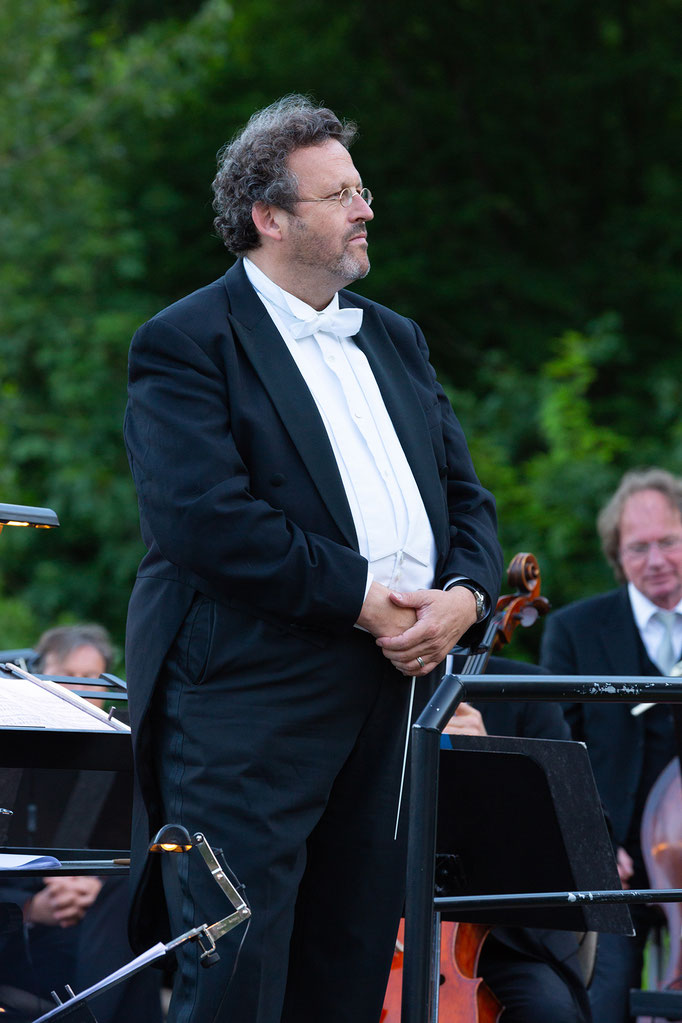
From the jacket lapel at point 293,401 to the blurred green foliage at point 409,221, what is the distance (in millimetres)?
5981

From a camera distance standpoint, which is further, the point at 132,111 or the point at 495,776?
the point at 132,111

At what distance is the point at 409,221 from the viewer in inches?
395

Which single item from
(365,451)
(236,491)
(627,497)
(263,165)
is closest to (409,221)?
(627,497)

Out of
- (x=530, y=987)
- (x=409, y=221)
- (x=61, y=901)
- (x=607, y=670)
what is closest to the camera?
(x=61, y=901)

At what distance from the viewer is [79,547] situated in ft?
30.7

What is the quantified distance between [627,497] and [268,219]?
281 cm

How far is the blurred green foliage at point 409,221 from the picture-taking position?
28.7ft

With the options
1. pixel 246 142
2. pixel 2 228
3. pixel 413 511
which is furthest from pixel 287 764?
pixel 2 228

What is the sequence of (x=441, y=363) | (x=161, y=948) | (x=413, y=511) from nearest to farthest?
1. (x=161, y=948)
2. (x=413, y=511)
3. (x=441, y=363)

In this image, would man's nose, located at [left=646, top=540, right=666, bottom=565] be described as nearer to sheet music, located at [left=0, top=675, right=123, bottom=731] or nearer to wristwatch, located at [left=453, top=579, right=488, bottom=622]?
wristwatch, located at [left=453, top=579, right=488, bottom=622]

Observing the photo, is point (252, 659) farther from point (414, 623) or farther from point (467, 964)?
point (467, 964)

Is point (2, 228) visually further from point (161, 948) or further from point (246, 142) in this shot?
point (161, 948)

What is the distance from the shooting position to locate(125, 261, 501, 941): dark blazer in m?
2.02

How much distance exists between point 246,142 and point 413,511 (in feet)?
2.39
